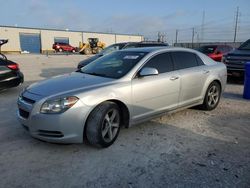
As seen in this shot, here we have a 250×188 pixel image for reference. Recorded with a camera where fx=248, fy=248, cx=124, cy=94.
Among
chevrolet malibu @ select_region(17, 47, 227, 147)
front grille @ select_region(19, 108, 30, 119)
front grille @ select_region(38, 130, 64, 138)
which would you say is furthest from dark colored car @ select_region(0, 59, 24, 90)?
front grille @ select_region(38, 130, 64, 138)

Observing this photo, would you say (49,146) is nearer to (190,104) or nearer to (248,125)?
(190,104)

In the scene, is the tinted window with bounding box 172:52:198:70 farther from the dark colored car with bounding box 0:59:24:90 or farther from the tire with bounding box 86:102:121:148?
the dark colored car with bounding box 0:59:24:90

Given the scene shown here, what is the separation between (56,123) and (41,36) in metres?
50.6

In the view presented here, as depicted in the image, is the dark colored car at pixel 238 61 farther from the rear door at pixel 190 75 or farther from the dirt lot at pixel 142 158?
the dirt lot at pixel 142 158

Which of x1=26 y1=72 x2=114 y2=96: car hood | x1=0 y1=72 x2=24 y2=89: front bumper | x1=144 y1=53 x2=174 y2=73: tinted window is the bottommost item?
x1=0 y1=72 x2=24 y2=89: front bumper

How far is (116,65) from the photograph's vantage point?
4715mm

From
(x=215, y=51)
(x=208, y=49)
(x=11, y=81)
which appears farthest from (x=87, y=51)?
(x=11, y=81)

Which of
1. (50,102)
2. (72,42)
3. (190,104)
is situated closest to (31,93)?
(50,102)

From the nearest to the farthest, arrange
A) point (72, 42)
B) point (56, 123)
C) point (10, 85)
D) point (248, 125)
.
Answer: point (56, 123), point (248, 125), point (10, 85), point (72, 42)

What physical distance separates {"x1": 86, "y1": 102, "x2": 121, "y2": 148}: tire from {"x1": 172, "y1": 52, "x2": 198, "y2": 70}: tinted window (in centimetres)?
182

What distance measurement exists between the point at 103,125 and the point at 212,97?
3293 millimetres

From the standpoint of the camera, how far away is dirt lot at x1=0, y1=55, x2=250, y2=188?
3.04 meters

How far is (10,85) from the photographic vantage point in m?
7.41

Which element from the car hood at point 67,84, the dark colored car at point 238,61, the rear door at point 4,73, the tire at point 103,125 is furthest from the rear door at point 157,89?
the dark colored car at point 238,61
